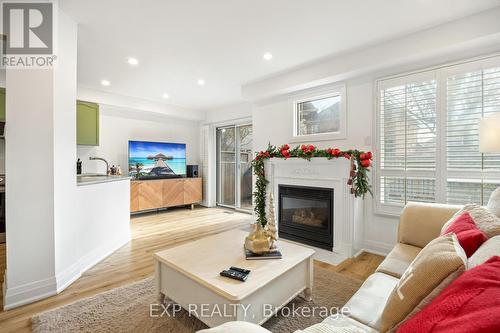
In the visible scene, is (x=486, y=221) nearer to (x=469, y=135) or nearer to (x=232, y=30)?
(x=469, y=135)

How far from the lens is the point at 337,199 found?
315cm

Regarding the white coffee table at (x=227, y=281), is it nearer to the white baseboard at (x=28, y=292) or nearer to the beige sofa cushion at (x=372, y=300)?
the beige sofa cushion at (x=372, y=300)

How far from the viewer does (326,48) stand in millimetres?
2908

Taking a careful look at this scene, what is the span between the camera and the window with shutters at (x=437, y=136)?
2.43m

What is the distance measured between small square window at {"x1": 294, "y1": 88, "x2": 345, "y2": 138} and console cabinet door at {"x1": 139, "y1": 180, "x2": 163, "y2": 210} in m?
3.19

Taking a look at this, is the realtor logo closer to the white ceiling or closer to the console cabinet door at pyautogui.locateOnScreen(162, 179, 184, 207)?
the white ceiling

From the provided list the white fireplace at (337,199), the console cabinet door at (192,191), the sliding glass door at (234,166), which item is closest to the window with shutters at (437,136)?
the white fireplace at (337,199)

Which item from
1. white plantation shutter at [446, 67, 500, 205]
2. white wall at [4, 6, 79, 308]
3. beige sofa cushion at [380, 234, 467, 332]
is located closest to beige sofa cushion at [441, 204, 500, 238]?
beige sofa cushion at [380, 234, 467, 332]

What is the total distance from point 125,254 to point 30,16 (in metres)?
2.58

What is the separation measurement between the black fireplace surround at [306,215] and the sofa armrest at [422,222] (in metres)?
1.16

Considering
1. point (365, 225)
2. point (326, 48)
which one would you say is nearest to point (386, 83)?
point (326, 48)

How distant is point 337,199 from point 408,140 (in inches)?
42.9

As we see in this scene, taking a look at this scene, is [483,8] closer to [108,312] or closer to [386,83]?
[386,83]

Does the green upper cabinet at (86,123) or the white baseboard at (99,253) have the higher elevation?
the green upper cabinet at (86,123)
